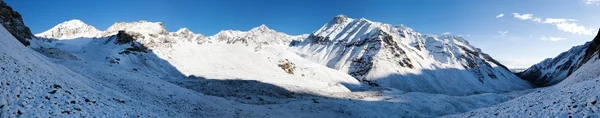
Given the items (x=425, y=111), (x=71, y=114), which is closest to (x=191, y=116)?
(x=71, y=114)

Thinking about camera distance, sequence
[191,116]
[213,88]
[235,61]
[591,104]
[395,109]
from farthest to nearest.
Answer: [235,61]
[213,88]
[395,109]
[191,116]
[591,104]

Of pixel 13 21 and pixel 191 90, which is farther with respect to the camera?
pixel 13 21

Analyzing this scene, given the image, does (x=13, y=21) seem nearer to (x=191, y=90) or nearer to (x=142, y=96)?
(x=191, y=90)

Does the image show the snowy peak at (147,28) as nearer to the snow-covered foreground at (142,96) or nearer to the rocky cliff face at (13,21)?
the snow-covered foreground at (142,96)

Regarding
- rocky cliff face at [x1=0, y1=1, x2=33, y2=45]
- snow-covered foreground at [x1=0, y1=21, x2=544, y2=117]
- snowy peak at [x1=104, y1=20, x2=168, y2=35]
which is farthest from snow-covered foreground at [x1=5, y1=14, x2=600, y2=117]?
rocky cliff face at [x1=0, y1=1, x2=33, y2=45]

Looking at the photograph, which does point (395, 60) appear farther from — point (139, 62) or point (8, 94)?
point (8, 94)

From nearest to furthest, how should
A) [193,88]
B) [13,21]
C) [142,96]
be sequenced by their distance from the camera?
[142,96] < [193,88] < [13,21]

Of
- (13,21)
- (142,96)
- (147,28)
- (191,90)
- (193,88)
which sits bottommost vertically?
(142,96)

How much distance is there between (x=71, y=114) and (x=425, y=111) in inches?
1644

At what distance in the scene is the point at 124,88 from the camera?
101ft

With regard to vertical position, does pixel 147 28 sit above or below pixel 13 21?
above

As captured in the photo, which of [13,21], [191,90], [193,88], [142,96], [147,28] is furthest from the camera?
[147,28]

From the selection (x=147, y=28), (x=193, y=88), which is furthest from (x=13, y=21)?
(x=193, y=88)

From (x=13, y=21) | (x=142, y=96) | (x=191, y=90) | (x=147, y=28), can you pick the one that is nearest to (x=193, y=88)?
(x=191, y=90)
